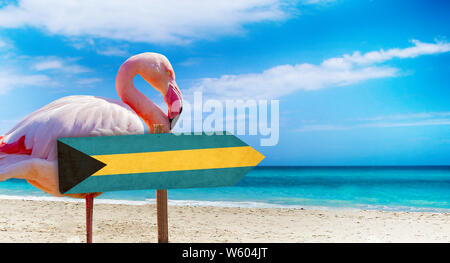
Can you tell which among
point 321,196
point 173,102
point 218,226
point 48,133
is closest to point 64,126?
point 48,133

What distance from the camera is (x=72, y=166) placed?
250cm

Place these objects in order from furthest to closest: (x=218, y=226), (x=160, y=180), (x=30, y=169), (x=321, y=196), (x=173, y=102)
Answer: (x=321, y=196) → (x=218, y=226) → (x=173, y=102) → (x=30, y=169) → (x=160, y=180)

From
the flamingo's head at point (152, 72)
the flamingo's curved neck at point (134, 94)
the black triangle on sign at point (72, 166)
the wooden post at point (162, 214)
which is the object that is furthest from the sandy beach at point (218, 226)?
the black triangle on sign at point (72, 166)

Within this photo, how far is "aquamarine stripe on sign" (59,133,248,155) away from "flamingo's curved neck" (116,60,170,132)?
86 cm

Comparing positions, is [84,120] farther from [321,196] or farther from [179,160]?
[321,196]

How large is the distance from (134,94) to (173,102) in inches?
17.0

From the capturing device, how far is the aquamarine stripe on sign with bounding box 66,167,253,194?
2.47m

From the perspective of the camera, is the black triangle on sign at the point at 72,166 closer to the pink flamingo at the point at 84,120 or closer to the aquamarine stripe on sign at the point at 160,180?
the aquamarine stripe on sign at the point at 160,180

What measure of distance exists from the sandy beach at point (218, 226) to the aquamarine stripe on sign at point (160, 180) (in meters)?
3.33

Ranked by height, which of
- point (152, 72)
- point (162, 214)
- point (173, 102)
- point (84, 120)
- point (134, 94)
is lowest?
point (162, 214)

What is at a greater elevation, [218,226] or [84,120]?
[84,120]

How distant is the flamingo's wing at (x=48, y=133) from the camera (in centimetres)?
274

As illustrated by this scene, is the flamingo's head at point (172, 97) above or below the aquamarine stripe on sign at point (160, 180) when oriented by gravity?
above
